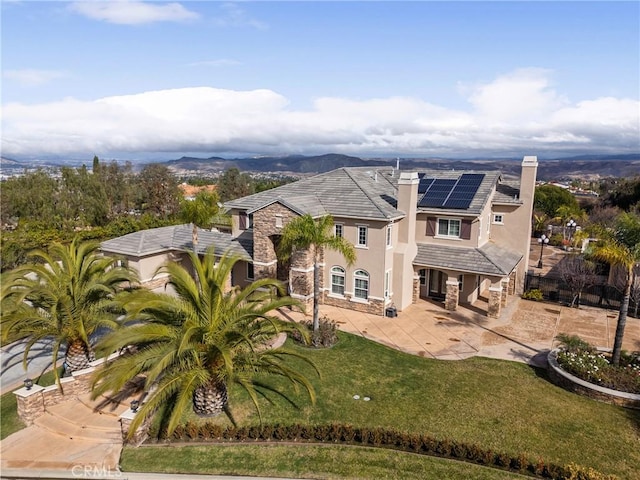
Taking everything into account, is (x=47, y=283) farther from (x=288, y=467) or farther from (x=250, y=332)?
(x=288, y=467)

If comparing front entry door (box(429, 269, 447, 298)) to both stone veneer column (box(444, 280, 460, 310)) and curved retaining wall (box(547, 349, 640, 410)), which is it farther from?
curved retaining wall (box(547, 349, 640, 410))

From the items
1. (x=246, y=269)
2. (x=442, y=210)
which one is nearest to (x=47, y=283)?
(x=246, y=269)

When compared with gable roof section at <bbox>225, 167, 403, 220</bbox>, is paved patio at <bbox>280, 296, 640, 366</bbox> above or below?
below

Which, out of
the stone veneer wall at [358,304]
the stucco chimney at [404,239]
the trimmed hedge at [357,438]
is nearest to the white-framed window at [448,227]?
the stucco chimney at [404,239]

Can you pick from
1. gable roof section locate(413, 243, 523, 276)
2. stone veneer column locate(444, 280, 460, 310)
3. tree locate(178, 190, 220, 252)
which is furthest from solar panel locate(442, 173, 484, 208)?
tree locate(178, 190, 220, 252)

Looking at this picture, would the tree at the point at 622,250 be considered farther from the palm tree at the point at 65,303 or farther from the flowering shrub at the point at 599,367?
the palm tree at the point at 65,303

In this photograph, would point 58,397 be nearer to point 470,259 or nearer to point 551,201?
point 470,259

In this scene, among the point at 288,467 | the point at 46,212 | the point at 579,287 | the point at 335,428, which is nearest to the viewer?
the point at 288,467
